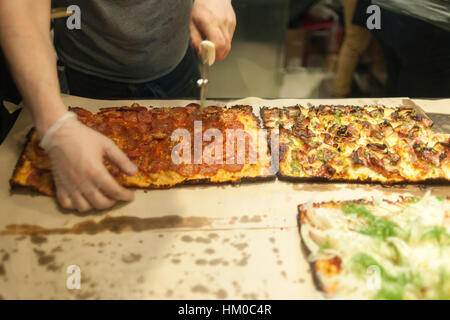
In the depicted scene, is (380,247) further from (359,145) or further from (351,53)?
(351,53)

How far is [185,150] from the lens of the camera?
2764mm

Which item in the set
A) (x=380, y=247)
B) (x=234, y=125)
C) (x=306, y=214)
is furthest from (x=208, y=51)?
(x=380, y=247)

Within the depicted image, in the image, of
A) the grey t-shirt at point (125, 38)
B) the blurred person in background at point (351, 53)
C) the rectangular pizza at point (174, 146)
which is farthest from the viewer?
the blurred person in background at point (351, 53)

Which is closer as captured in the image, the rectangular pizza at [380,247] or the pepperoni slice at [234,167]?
the rectangular pizza at [380,247]

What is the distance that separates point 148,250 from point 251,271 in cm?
68

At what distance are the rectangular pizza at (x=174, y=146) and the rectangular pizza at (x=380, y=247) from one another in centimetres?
64

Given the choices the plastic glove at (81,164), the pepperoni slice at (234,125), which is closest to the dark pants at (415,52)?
the pepperoni slice at (234,125)

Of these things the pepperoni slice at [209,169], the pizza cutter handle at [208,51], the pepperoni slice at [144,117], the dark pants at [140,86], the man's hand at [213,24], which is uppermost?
the man's hand at [213,24]

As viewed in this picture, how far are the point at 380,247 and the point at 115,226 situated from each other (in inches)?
68.1

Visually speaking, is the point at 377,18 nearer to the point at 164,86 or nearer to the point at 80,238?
the point at 164,86

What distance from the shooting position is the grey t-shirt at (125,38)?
269 centimetres

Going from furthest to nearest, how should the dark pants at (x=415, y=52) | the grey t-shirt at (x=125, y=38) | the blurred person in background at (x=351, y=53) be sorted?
1. the blurred person in background at (x=351, y=53)
2. the dark pants at (x=415, y=52)
3. the grey t-shirt at (x=125, y=38)

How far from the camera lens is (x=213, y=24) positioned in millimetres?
2621

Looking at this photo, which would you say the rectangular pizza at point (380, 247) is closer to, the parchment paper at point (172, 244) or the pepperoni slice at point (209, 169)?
the parchment paper at point (172, 244)
